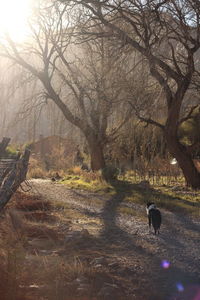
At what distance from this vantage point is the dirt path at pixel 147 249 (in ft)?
21.4

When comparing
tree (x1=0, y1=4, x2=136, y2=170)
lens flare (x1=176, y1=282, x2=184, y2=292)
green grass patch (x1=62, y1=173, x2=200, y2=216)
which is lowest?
lens flare (x1=176, y1=282, x2=184, y2=292)

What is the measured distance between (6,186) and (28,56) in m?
15.1

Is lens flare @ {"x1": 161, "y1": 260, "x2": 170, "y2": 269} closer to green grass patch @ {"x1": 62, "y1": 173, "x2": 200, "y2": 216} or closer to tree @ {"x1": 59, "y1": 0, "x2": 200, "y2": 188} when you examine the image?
green grass patch @ {"x1": 62, "y1": 173, "x2": 200, "y2": 216}

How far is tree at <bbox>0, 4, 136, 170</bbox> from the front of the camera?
16.4m

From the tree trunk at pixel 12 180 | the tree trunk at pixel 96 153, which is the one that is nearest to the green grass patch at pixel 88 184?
the tree trunk at pixel 96 153

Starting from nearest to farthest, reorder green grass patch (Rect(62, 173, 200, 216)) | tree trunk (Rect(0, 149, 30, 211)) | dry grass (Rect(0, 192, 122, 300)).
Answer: dry grass (Rect(0, 192, 122, 300)) < tree trunk (Rect(0, 149, 30, 211)) < green grass patch (Rect(62, 173, 200, 216))

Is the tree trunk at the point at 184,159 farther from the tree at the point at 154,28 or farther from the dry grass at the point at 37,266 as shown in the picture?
the dry grass at the point at 37,266

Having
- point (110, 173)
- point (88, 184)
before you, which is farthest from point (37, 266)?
point (110, 173)

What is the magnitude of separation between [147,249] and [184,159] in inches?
354

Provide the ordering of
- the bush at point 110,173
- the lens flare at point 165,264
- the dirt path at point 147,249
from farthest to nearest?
the bush at point 110,173, the lens flare at point 165,264, the dirt path at point 147,249

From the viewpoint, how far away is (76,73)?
18.7m

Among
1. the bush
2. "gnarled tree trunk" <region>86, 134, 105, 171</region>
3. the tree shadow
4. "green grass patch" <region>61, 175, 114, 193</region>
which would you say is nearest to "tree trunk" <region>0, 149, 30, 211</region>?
the tree shadow

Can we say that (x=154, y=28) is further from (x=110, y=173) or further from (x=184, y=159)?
(x=110, y=173)

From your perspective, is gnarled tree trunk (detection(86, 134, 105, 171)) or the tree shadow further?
gnarled tree trunk (detection(86, 134, 105, 171))
